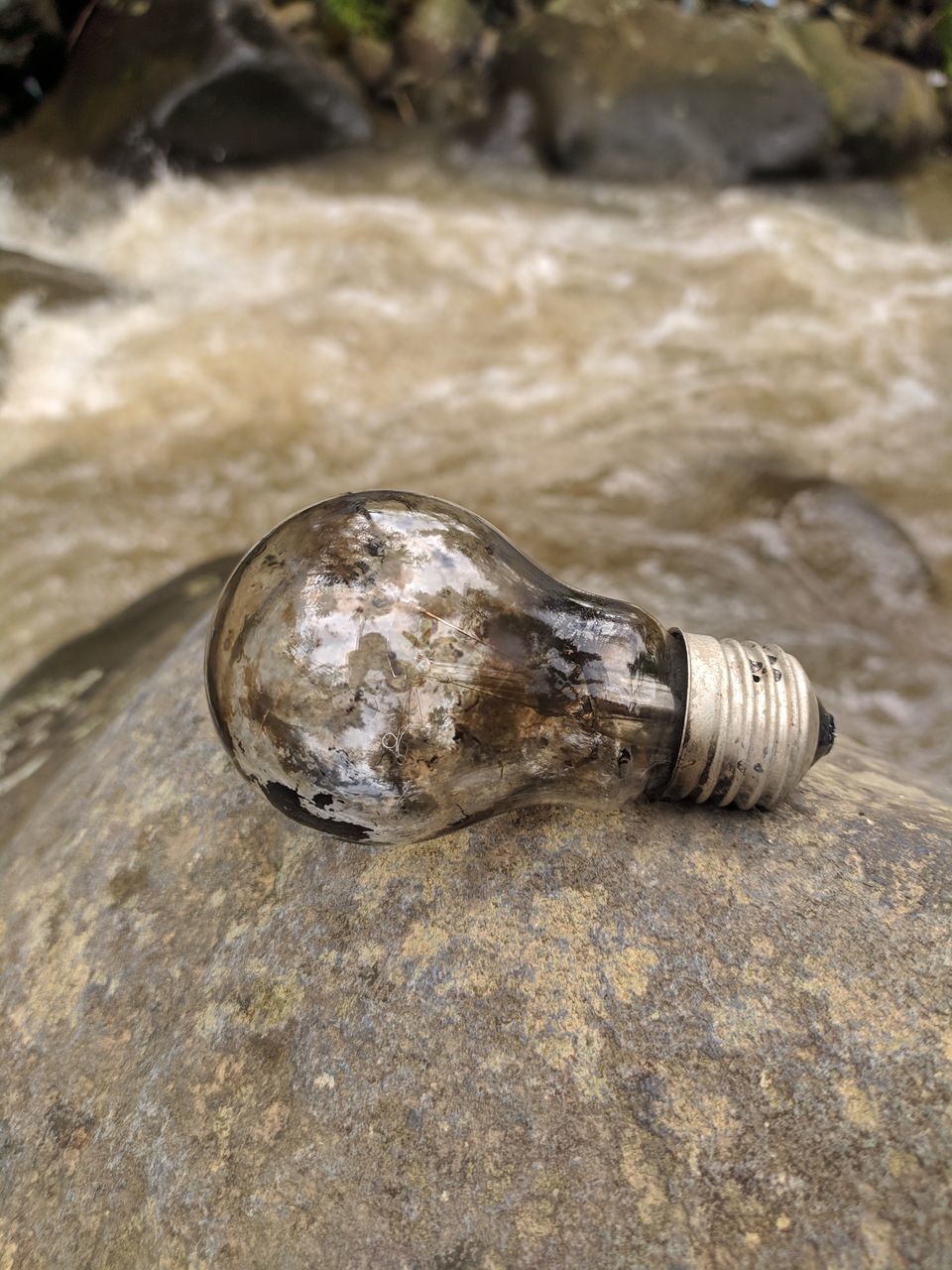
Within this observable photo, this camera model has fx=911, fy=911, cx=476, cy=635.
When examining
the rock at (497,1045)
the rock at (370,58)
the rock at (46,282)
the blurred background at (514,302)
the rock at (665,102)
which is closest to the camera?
the rock at (497,1045)

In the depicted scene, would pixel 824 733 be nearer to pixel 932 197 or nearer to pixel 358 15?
pixel 932 197

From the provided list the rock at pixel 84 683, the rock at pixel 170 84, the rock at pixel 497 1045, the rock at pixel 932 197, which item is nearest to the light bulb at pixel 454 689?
the rock at pixel 497 1045

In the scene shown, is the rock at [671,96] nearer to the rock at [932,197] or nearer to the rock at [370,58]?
the rock at [932,197]

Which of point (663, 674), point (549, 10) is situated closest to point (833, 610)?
point (663, 674)

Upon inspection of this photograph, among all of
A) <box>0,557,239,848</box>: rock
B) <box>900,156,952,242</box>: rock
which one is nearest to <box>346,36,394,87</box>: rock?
<box>900,156,952,242</box>: rock

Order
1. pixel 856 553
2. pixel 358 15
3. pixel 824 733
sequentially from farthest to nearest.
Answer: pixel 358 15 → pixel 856 553 → pixel 824 733

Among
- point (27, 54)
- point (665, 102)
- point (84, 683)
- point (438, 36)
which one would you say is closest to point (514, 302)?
point (665, 102)

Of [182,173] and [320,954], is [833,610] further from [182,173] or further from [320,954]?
[182,173]
